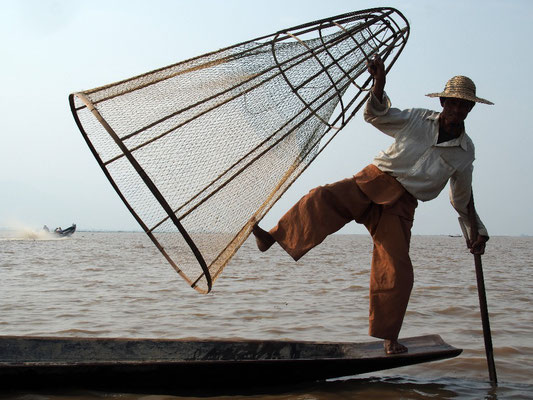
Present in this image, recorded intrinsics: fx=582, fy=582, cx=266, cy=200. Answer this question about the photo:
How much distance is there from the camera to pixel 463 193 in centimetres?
336

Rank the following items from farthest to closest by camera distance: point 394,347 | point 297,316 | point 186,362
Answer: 1. point 297,316
2. point 394,347
3. point 186,362

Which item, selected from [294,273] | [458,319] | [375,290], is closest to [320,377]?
[375,290]

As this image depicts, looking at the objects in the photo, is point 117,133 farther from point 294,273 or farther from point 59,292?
point 294,273

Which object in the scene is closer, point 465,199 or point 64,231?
point 465,199

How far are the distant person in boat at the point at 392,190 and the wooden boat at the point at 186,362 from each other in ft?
0.92

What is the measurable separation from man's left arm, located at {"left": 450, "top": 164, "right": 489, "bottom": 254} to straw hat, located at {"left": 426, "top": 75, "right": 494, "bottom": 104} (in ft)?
1.32

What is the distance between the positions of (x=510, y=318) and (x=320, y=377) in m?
3.13

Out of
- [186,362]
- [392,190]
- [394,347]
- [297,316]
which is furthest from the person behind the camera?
[297,316]

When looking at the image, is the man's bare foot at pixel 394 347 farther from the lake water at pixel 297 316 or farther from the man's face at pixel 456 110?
the man's face at pixel 456 110

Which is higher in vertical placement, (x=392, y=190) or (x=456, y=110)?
(x=456, y=110)

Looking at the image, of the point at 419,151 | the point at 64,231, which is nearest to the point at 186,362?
the point at 419,151

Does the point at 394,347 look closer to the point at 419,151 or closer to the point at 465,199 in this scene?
the point at 465,199

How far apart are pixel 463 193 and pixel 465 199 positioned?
0.06m

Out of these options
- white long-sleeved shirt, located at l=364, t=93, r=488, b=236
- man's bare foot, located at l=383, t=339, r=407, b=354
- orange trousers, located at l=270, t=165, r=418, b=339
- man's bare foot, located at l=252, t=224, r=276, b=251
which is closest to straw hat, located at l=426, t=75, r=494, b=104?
white long-sleeved shirt, located at l=364, t=93, r=488, b=236
